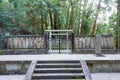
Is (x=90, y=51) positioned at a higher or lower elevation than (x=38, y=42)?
lower

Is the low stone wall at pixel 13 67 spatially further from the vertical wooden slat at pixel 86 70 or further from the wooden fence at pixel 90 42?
the wooden fence at pixel 90 42

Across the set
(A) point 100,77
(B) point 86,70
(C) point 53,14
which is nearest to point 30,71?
(B) point 86,70

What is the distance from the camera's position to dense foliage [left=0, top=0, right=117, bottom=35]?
48.7ft

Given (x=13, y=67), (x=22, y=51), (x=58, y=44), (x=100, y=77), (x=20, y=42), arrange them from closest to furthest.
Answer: (x=100, y=77), (x=13, y=67), (x=22, y=51), (x=20, y=42), (x=58, y=44)

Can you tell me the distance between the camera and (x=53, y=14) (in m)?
17.1

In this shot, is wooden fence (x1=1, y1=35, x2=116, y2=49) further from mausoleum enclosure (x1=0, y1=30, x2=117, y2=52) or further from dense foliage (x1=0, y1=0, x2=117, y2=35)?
dense foliage (x1=0, y1=0, x2=117, y2=35)

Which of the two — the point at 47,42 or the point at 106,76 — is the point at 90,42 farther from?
the point at 106,76

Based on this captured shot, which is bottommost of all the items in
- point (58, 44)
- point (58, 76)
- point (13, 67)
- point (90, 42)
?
point (58, 76)

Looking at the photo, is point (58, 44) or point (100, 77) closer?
point (100, 77)

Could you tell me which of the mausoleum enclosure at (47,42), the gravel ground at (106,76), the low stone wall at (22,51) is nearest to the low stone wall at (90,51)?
the mausoleum enclosure at (47,42)

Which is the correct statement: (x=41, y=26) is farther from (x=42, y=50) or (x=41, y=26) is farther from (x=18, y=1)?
(x=42, y=50)

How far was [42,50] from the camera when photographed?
1082 cm

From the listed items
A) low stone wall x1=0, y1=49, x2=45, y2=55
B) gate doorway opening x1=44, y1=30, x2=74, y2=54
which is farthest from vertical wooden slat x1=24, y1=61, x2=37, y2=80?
low stone wall x1=0, y1=49, x2=45, y2=55

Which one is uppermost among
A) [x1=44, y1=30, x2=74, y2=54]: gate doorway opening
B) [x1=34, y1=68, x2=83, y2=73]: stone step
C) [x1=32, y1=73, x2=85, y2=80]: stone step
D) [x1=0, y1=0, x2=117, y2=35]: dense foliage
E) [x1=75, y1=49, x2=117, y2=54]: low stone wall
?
[x1=0, y1=0, x2=117, y2=35]: dense foliage
